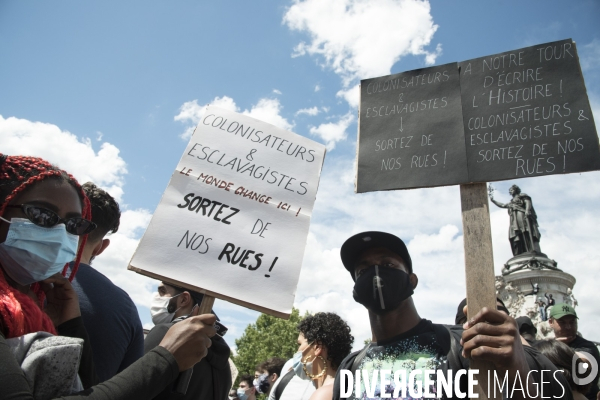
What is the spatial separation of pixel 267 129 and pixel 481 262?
1.57 m

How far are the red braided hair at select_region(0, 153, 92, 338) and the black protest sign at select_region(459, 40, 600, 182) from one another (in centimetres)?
219

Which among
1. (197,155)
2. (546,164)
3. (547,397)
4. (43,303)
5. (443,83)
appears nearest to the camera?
(43,303)

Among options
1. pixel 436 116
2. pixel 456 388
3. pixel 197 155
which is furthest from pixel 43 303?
pixel 436 116

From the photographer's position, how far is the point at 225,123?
288cm

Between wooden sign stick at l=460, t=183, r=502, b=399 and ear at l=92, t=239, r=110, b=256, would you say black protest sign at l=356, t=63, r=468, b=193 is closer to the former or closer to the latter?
wooden sign stick at l=460, t=183, r=502, b=399

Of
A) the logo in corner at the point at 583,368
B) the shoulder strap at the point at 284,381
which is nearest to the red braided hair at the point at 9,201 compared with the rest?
the shoulder strap at the point at 284,381

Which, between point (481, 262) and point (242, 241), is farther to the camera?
point (242, 241)

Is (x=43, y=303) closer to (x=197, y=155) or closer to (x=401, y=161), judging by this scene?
(x=197, y=155)

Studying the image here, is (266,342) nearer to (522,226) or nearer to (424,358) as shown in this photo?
(522,226)

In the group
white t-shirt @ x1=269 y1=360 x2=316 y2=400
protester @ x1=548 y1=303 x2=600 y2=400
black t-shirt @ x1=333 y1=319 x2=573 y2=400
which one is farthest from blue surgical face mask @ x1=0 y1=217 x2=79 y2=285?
protester @ x1=548 y1=303 x2=600 y2=400

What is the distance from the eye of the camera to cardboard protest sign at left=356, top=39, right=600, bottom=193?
96.9 inches

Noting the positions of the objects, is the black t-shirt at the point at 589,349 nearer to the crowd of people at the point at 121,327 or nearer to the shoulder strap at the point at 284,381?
the crowd of people at the point at 121,327

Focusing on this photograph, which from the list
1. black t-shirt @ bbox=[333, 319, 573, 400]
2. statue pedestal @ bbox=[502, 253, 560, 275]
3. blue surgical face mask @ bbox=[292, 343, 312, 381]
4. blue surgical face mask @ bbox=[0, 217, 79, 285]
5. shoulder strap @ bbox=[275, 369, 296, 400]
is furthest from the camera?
statue pedestal @ bbox=[502, 253, 560, 275]

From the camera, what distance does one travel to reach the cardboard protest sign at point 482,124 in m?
2.46
